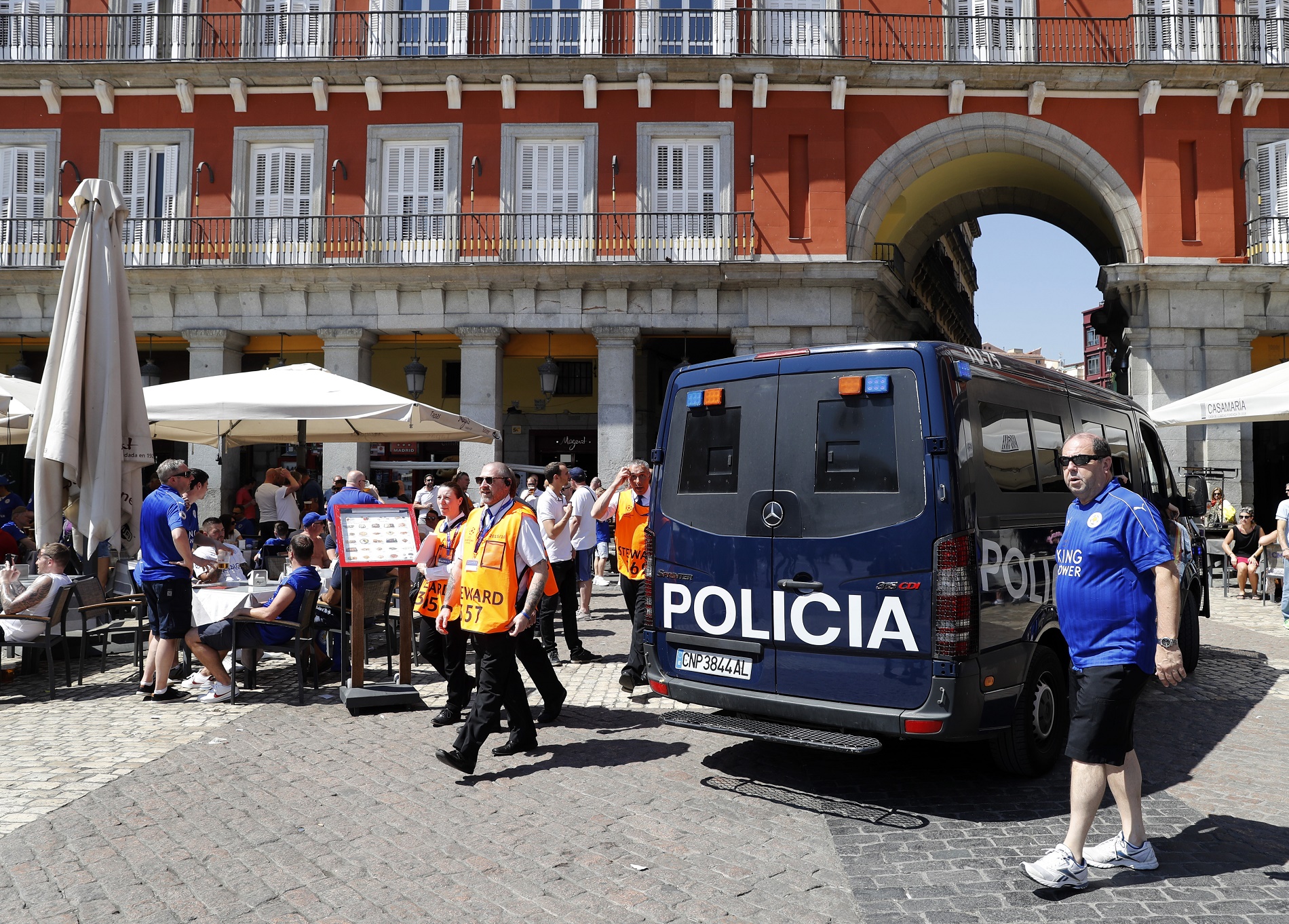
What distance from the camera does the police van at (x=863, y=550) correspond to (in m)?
4.77

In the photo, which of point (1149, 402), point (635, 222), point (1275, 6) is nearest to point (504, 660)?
point (635, 222)

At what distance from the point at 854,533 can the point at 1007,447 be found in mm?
1082

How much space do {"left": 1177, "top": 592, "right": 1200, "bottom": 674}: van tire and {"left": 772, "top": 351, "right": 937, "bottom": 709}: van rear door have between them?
3.90 meters

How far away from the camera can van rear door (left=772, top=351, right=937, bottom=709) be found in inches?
189

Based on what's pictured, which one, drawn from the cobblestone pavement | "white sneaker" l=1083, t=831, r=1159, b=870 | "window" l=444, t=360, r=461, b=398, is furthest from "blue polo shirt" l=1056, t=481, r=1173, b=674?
"window" l=444, t=360, r=461, b=398

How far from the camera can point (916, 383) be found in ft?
16.1

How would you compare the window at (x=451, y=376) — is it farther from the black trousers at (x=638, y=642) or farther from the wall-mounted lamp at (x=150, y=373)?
the black trousers at (x=638, y=642)

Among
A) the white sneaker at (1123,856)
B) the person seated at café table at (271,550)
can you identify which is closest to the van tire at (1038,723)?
the white sneaker at (1123,856)

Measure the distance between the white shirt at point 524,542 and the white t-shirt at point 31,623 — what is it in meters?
3.82

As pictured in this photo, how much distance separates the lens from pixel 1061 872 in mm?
3859

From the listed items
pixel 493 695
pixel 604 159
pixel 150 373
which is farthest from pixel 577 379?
pixel 493 695

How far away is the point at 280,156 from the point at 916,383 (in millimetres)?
18517

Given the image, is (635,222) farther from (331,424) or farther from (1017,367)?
(1017,367)

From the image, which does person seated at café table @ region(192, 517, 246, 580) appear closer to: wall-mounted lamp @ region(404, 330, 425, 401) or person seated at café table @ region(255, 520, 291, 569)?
person seated at café table @ region(255, 520, 291, 569)
